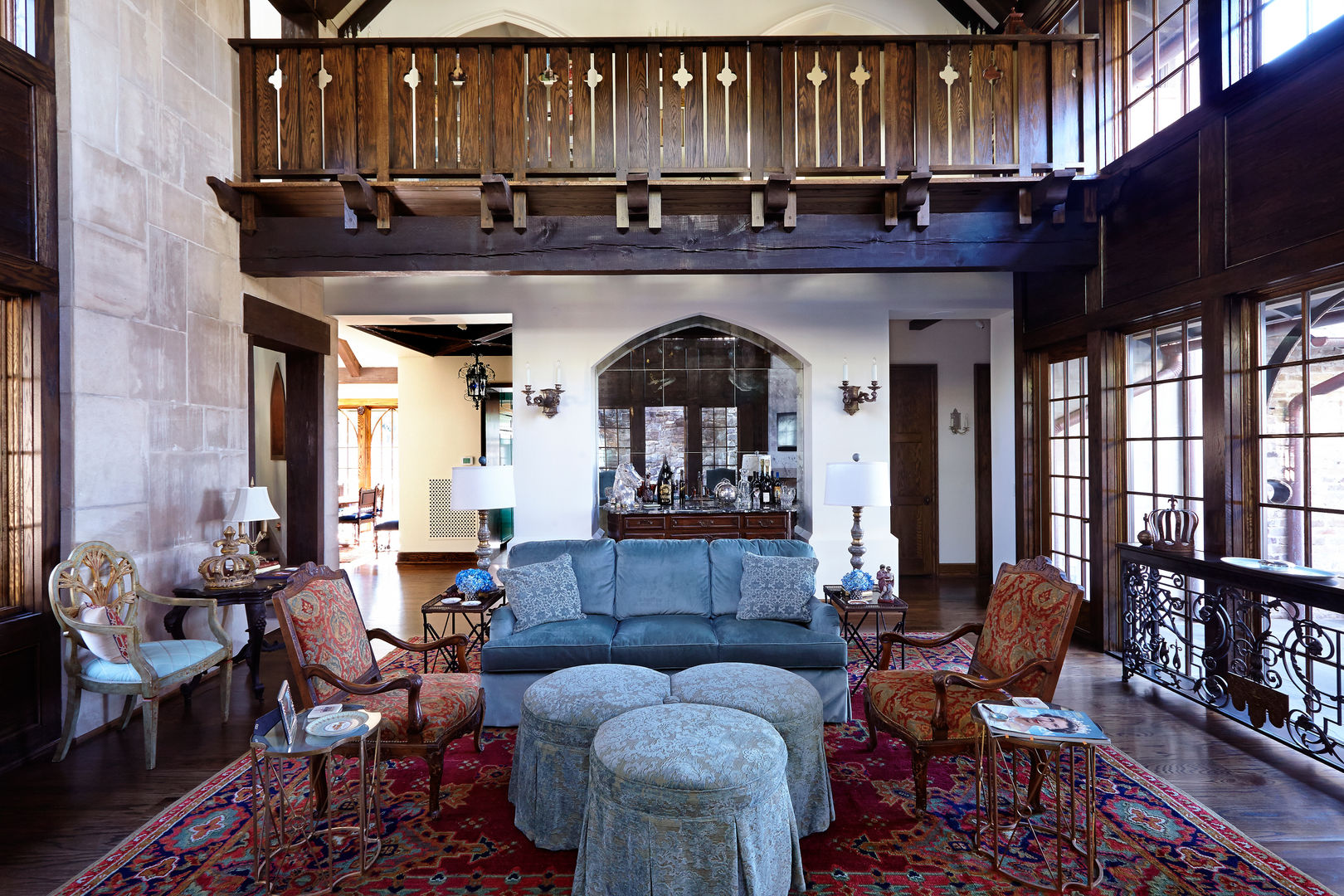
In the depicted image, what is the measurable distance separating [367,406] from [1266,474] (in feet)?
39.0

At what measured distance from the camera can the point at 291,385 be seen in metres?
5.91

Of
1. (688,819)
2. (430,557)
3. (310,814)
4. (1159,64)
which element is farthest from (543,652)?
(430,557)

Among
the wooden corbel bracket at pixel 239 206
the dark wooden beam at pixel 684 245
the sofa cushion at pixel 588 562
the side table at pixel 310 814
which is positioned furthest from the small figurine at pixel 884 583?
the wooden corbel bracket at pixel 239 206

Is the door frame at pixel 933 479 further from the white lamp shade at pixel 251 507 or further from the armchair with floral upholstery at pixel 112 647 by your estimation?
the armchair with floral upholstery at pixel 112 647

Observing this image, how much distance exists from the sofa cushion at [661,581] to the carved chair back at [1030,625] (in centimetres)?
147

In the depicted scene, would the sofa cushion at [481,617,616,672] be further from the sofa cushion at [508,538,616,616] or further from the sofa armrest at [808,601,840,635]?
the sofa armrest at [808,601,840,635]

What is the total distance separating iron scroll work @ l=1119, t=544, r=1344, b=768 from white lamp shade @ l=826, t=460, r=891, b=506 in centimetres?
152

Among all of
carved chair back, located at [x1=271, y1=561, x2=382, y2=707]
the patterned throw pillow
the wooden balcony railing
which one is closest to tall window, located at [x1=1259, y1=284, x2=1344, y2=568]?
the wooden balcony railing

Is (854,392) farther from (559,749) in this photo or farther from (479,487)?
(559,749)

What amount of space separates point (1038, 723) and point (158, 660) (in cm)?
380

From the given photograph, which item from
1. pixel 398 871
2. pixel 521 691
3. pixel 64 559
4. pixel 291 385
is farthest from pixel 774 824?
pixel 291 385

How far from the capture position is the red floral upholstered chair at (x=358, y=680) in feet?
8.60

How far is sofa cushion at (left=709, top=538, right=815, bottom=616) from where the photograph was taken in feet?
13.0

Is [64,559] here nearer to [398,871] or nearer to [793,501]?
[398,871]
